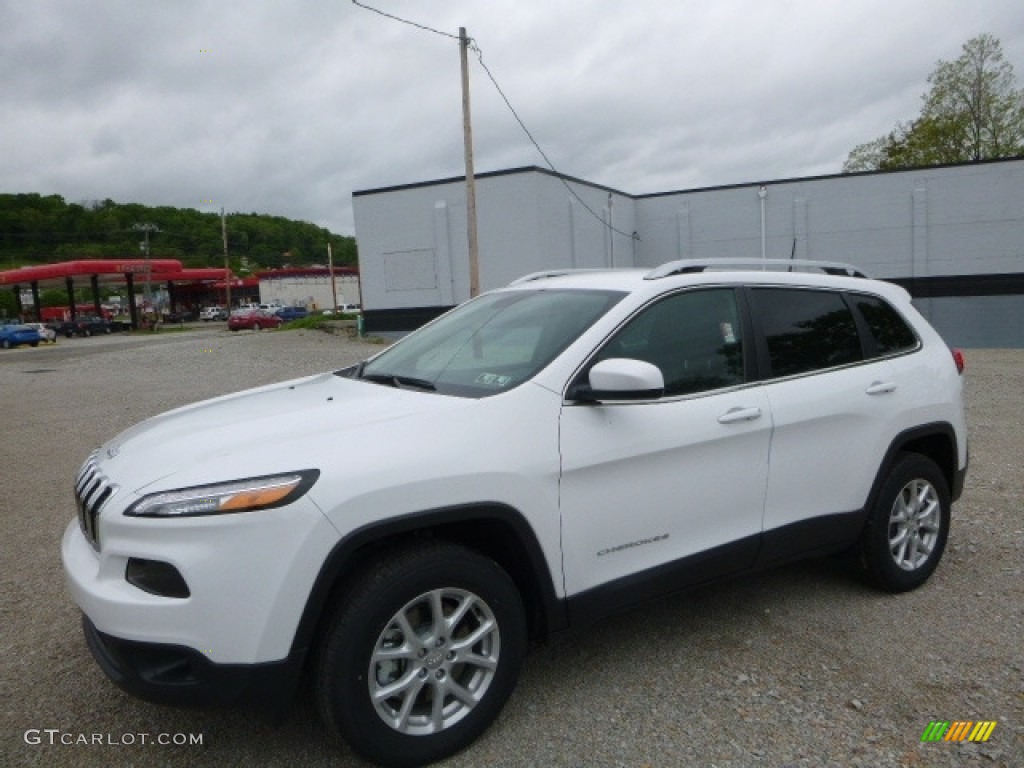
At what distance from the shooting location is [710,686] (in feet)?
10.8

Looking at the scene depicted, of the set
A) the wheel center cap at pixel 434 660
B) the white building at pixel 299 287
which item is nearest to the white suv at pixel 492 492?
the wheel center cap at pixel 434 660

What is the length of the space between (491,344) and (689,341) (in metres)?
0.89

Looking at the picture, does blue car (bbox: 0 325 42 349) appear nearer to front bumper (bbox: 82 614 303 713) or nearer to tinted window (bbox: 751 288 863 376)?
front bumper (bbox: 82 614 303 713)

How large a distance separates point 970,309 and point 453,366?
92.6ft

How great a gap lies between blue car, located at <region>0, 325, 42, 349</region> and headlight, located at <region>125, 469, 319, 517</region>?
152 feet

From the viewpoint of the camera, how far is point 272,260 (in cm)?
9838

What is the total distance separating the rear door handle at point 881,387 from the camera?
399 cm

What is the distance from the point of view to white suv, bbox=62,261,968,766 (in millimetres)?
2467

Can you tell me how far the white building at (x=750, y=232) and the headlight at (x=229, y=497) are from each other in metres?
23.7

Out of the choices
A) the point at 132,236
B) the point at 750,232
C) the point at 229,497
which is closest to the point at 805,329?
the point at 229,497

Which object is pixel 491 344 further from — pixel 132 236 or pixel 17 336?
pixel 132 236

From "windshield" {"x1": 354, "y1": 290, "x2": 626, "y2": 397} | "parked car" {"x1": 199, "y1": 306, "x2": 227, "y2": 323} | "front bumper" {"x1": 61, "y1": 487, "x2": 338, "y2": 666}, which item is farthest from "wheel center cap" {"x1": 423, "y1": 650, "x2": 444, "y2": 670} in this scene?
"parked car" {"x1": 199, "y1": 306, "x2": 227, "y2": 323}

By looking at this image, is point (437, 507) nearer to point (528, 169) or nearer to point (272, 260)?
point (528, 169)

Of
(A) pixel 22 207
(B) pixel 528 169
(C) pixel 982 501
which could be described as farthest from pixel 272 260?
(C) pixel 982 501
